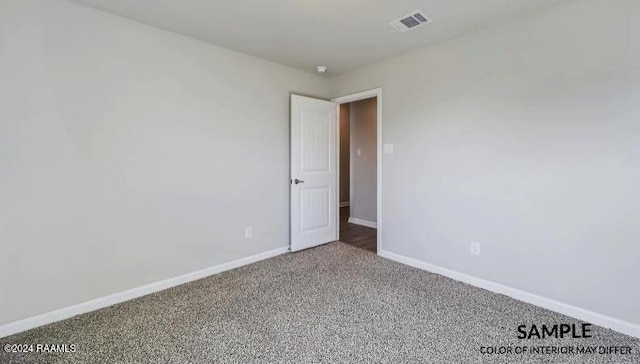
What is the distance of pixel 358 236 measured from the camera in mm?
4516

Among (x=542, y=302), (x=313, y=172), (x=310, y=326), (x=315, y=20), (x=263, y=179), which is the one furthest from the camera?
(x=313, y=172)

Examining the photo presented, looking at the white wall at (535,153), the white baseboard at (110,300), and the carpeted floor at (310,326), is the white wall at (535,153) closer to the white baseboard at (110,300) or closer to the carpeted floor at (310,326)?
the carpeted floor at (310,326)

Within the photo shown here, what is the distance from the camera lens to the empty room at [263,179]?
6.41ft

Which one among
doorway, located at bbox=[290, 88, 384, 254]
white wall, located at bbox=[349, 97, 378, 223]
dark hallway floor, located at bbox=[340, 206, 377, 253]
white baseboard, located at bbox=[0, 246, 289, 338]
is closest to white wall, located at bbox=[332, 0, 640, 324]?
doorway, located at bbox=[290, 88, 384, 254]

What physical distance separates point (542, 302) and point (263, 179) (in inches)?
114

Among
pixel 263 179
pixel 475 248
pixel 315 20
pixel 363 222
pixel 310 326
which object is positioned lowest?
pixel 310 326

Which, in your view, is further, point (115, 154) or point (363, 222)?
point (363, 222)

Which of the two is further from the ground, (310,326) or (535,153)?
(535,153)

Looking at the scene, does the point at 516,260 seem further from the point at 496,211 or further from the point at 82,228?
the point at 82,228

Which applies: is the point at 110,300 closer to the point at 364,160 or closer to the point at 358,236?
the point at 358,236

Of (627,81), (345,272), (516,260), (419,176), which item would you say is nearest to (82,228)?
(345,272)

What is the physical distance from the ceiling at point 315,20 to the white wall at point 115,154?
0.23m

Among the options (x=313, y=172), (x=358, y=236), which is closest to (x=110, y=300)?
(x=313, y=172)

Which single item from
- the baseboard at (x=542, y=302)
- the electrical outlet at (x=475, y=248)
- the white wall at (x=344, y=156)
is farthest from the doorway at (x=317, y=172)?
the white wall at (x=344, y=156)
